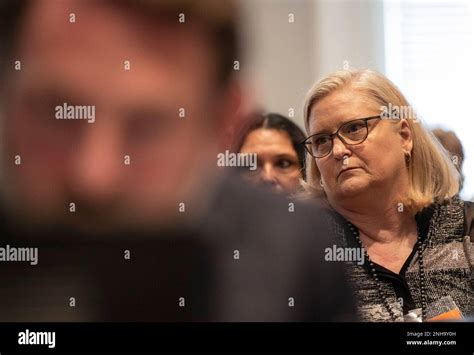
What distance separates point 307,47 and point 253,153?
0.28m

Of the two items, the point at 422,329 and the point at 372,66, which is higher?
the point at 372,66

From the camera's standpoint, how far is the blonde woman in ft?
6.52

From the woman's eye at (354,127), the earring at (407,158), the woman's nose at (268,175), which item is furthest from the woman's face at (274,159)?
the earring at (407,158)

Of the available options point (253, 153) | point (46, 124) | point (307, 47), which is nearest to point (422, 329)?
point (253, 153)

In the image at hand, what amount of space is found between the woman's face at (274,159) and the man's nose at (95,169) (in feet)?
0.99

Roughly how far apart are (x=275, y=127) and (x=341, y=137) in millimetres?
157

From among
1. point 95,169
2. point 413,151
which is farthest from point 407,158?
point 95,169

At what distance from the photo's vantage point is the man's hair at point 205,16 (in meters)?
2.04

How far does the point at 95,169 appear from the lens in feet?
6.67

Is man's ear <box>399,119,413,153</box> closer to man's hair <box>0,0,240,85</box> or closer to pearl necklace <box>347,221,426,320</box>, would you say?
pearl necklace <box>347,221,426,320</box>

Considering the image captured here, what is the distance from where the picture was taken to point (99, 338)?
2.03 m

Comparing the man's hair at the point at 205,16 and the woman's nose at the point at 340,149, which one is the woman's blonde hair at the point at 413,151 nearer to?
the woman's nose at the point at 340,149

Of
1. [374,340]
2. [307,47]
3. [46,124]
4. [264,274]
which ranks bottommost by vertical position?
[374,340]

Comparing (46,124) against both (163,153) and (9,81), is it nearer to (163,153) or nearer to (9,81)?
(9,81)
